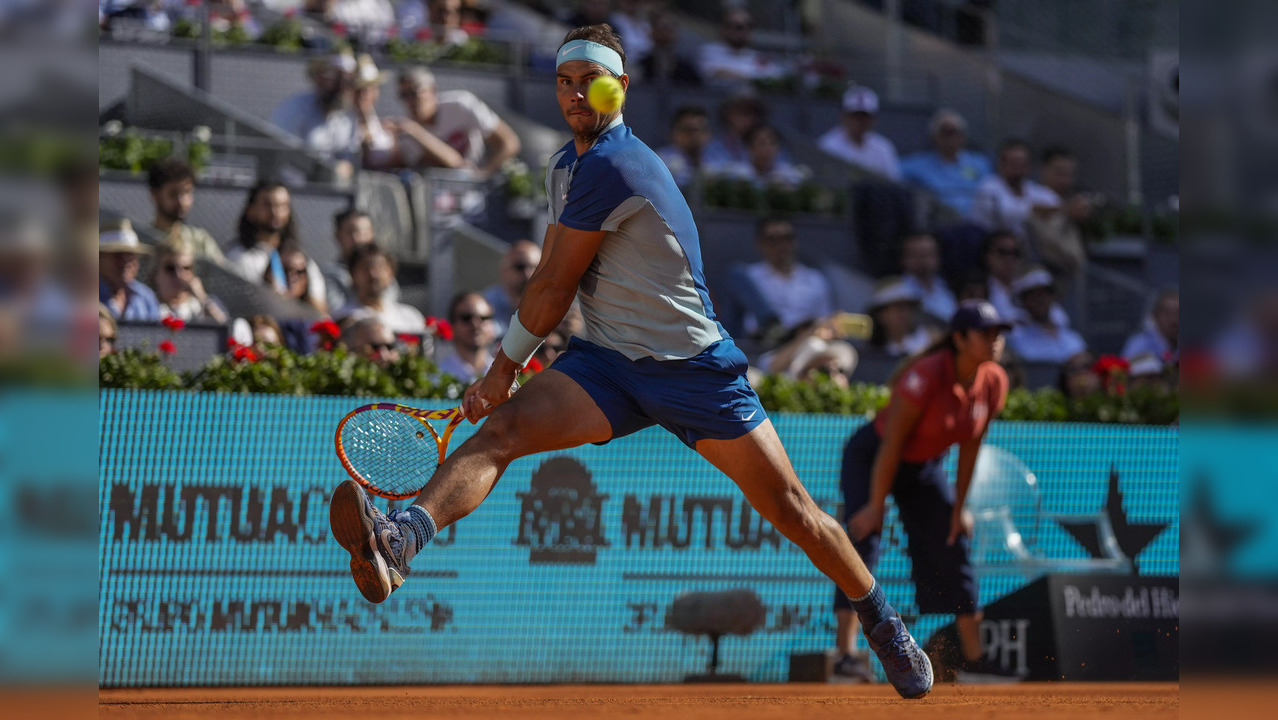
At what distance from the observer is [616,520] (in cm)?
841

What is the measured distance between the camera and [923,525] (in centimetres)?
855

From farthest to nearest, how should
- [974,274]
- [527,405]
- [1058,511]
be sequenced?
1. [974,274]
2. [1058,511]
3. [527,405]

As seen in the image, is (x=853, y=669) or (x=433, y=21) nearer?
(x=853, y=669)

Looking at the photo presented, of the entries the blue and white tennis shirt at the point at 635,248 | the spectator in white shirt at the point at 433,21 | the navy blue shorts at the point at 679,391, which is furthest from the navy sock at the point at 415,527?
the spectator in white shirt at the point at 433,21

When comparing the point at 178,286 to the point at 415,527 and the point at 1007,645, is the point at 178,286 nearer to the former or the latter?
the point at 415,527

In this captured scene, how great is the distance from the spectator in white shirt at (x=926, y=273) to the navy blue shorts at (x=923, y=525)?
405cm

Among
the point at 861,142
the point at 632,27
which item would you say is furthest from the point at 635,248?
the point at 632,27

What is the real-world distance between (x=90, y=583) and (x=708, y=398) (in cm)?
313

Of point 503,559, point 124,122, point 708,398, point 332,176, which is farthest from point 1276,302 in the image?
point 124,122

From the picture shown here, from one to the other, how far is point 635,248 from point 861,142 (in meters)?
10.0

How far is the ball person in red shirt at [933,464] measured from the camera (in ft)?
26.2

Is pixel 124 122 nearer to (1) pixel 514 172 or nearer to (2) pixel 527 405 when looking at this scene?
(1) pixel 514 172

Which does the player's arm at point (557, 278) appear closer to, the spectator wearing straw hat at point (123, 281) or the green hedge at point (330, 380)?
the green hedge at point (330, 380)

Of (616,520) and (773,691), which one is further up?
(616,520)
